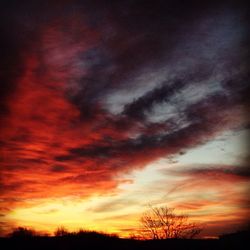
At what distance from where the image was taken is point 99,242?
20.4 meters

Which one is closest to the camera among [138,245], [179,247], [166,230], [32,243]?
[32,243]

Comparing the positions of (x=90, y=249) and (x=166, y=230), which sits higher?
(x=166, y=230)

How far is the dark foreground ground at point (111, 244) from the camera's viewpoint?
17.9 metres

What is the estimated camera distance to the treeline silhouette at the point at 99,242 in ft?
59.5

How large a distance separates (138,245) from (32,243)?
5.78 m

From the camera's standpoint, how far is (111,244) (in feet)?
66.6

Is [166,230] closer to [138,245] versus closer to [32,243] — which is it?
[138,245]

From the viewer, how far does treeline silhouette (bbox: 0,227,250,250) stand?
59.5 feet

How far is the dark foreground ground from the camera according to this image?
17.9m

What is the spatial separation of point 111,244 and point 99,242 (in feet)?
2.05

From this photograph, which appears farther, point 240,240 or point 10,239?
point 240,240

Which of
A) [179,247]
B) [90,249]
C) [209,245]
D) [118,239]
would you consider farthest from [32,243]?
[209,245]

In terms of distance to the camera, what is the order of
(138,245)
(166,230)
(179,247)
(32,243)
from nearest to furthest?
(32,243)
(138,245)
(179,247)
(166,230)

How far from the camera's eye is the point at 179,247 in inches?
886
